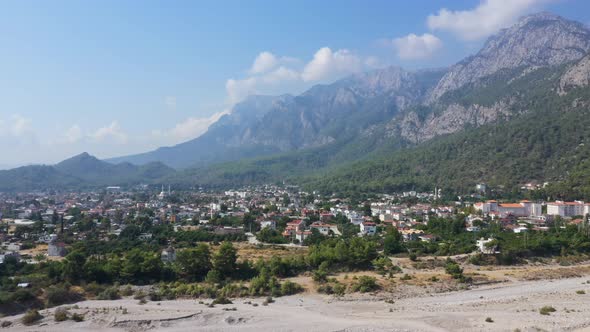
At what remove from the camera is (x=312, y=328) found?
23.4 meters

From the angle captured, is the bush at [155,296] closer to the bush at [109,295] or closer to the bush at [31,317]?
the bush at [109,295]

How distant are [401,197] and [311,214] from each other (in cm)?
3304

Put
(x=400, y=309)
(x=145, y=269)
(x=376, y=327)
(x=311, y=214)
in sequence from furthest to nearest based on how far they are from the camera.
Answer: (x=311, y=214) → (x=145, y=269) → (x=400, y=309) → (x=376, y=327)

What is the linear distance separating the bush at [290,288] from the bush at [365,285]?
11.6ft

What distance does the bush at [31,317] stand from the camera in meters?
24.7

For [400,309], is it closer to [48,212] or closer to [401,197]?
[401,197]

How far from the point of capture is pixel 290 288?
30312mm

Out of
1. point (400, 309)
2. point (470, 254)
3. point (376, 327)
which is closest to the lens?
point (376, 327)

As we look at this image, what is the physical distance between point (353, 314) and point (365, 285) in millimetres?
5068

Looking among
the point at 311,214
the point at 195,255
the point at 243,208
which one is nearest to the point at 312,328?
the point at 195,255

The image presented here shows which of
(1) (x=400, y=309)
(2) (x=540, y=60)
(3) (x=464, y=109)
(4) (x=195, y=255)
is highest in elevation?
(2) (x=540, y=60)

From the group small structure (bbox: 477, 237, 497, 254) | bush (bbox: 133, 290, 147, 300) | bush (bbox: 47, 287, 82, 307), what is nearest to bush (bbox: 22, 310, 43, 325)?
bush (bbox: 47, 287, 82, 307)

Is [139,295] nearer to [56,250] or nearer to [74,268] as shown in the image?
[74,268]

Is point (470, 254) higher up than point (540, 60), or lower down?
lower down
